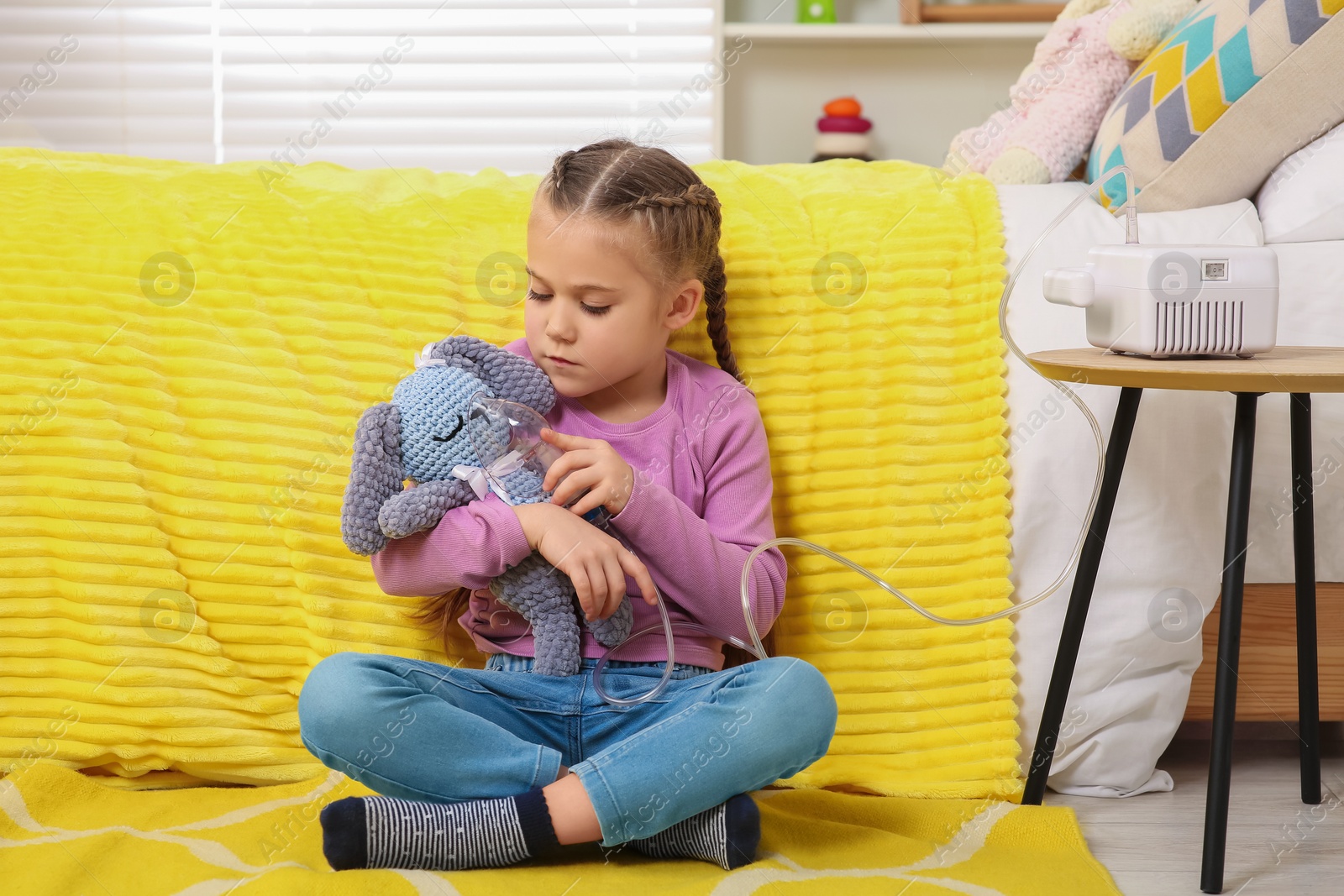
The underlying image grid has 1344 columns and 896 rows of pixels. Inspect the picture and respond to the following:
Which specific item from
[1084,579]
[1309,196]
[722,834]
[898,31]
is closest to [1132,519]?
[1084,579]

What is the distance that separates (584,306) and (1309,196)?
738 mm

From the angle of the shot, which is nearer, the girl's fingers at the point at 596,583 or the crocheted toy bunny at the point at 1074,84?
the girl's fingers at the point at 596,583

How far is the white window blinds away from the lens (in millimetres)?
2283

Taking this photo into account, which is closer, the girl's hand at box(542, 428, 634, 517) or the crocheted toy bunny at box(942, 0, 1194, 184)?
the girl's hand at box(542, 428, 634, 517)

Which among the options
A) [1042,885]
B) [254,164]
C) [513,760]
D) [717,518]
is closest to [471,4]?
[254,164]

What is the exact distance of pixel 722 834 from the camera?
81 centimetres

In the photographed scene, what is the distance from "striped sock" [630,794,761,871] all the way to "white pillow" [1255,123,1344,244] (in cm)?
78

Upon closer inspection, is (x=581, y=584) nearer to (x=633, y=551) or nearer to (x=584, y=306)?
(x=633, y=551)

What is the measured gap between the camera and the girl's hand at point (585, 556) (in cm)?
86

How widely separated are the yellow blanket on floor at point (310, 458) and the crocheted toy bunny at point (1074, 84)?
34 centimetres

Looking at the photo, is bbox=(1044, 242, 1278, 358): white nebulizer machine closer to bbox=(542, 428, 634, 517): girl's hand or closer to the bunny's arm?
bbox=(542, 428, 634, 517): girl's hand

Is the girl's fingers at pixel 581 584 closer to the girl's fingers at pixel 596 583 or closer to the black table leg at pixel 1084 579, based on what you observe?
the girl's fingers at pixel 596 583

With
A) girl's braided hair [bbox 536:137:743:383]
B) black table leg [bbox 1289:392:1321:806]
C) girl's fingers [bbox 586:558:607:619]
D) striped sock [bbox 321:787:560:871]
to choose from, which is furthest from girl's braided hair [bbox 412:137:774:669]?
black table leg [bbox 1289:392:1321:806]

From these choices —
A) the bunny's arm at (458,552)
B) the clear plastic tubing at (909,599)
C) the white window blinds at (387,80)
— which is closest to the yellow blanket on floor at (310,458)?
the clear plastic tubing at (909,599)
